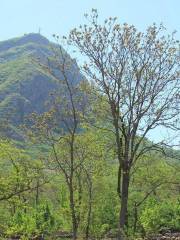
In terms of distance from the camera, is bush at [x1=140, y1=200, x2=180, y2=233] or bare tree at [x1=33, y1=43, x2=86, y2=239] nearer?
bare tree at [x1=33, y1=43, x2=86, y2=239]

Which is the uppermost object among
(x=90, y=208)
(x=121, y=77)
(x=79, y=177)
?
(x=121, y=77)

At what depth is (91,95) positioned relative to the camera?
29406 millimetres

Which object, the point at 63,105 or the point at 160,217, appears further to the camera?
the point at 160,217

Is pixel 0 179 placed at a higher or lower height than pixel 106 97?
lower

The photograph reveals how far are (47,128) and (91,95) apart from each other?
4.28m

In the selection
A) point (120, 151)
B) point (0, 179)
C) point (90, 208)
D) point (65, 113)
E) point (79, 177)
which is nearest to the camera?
point (0, 179)

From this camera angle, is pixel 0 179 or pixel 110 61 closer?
pixel 0 179

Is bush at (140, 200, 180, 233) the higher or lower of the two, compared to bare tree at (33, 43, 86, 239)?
lower

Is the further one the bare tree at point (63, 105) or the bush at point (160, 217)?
the bush at point (160, 217)

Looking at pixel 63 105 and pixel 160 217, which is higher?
pixel 63 105

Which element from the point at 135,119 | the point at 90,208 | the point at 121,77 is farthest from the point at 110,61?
the point at 90,208

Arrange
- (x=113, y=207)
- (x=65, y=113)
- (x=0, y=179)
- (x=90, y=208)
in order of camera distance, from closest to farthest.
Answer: (x=0, y=179)
(x=65, y=113)
(x=90, y=208)
(x=113, y=207)

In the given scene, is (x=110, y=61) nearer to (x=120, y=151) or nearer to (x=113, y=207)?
(x=120, y=151)

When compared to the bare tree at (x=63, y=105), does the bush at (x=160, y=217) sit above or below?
below
